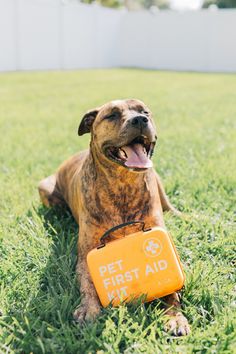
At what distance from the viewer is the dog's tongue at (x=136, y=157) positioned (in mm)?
2436

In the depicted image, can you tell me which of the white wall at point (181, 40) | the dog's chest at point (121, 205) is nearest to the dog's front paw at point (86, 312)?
the dog's chest at point (121, 205)

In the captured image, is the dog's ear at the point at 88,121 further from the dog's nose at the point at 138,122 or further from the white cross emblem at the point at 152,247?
the white cross emblem at the point at 152,247

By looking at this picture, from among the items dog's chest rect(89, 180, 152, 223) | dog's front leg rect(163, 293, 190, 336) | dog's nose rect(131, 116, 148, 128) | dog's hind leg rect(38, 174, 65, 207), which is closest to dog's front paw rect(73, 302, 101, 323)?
dog's front leg rect(163, 293, 190, 336)

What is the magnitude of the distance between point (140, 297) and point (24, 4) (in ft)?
57.4

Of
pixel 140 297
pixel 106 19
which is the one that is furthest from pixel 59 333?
pixel 106 19

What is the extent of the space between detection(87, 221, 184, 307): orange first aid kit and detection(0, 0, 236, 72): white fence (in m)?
16.2

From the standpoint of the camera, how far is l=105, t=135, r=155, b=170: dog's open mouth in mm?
2459

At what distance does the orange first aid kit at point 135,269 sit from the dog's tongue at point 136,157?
377mm

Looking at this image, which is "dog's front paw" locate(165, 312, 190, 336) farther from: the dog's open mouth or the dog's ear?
the dog's ear

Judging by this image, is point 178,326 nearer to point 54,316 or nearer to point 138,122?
point 54,316

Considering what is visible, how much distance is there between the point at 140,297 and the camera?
7.31 ft

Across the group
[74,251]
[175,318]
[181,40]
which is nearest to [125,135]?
[74,251]

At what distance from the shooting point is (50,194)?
11.8 feet

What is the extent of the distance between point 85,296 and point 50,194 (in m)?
1.40
